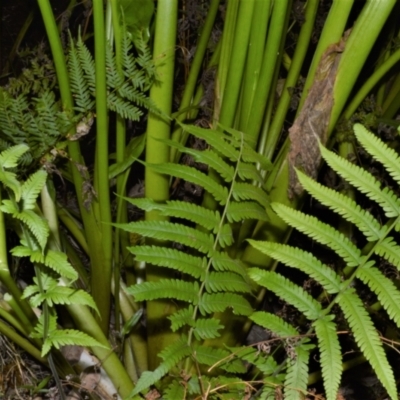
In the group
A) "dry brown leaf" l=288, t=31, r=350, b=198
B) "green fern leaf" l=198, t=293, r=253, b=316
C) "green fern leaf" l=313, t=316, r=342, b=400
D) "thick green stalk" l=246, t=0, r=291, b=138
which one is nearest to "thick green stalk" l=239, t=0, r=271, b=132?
"thick green stalk" l=246, t=0, r=291, b=138

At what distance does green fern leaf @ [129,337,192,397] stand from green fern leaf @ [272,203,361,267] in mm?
258

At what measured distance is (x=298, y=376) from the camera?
30.6 inches

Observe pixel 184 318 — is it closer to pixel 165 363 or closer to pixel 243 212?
pixel 165 363

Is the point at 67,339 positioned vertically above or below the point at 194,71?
below

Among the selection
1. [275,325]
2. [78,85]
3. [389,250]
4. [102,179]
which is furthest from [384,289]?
[78,85]

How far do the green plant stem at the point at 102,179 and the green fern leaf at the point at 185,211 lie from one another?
0.21ft

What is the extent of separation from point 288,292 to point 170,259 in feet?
0.60

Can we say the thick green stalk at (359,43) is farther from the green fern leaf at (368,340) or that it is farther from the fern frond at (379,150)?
the green fern leaf at (368,340)

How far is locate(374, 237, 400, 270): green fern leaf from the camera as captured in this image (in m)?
0.78

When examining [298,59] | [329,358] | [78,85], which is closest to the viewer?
[329,358]

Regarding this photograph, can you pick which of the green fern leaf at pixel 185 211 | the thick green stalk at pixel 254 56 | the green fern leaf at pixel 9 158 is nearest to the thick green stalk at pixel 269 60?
the thick green stalk at pixel 254 56

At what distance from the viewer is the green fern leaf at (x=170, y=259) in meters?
0.85

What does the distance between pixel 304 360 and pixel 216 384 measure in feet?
0.61

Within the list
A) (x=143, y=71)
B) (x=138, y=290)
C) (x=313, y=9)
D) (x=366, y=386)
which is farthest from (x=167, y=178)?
(x=366, y=386)
